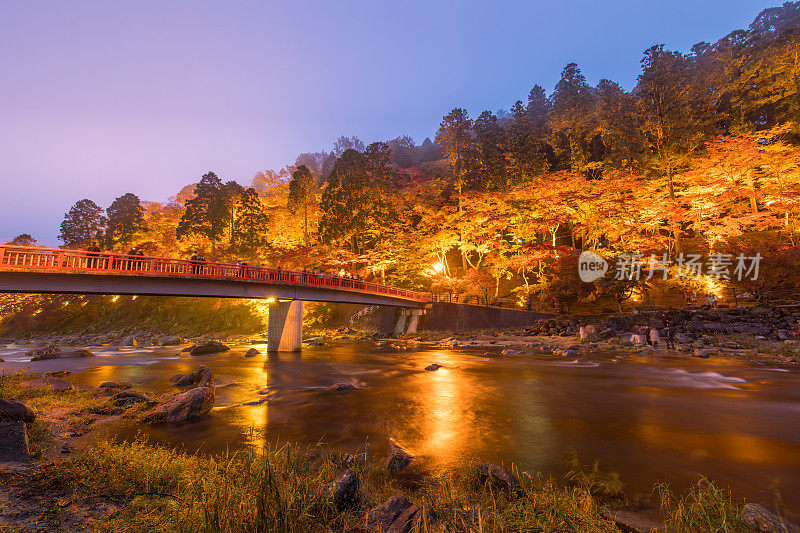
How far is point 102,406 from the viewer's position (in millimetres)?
8789

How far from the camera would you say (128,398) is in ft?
31.2

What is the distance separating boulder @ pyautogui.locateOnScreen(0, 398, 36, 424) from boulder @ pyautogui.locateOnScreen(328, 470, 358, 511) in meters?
6.20

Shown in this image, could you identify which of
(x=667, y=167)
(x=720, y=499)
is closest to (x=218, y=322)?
(x=720, y=499)

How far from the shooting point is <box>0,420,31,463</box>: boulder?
421 cm

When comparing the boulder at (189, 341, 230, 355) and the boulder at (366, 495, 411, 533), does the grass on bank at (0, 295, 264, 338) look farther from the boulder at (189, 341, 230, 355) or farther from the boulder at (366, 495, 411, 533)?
the boulder at (366, 495, 411, 533)

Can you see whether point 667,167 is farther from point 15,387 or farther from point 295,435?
point 15,387

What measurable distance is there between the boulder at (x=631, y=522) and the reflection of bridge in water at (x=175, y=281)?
20.0 metres

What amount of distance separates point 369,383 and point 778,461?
11.0m

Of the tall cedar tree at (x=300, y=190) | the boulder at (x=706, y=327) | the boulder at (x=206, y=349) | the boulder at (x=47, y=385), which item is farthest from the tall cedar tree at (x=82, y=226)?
the boulder at (x=706, y=327)

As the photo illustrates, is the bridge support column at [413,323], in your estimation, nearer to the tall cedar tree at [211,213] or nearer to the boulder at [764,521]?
the tall cedar tree at [211,213]

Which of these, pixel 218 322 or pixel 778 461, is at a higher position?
pixel 778 461

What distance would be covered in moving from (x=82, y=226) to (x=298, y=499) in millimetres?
66823

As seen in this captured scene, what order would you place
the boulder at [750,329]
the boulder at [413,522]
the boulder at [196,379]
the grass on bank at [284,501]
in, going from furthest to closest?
the boulder at [750,329] < the boulder at [196,379] < the boulder at [413,522] < the grass on bank at [284,501]

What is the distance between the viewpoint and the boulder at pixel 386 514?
3.26 m
